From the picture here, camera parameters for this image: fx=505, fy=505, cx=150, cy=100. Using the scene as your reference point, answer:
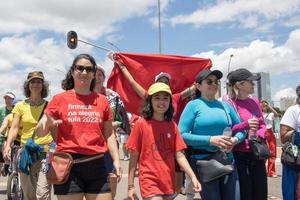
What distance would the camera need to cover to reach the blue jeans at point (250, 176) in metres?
5.23

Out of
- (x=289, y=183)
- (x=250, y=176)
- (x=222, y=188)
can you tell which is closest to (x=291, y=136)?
(x=289, y=183)

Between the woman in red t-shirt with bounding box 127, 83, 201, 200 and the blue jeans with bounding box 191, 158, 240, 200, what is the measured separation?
348mm

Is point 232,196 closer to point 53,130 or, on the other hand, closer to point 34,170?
point 53,130

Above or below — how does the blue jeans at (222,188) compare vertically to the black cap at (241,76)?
below

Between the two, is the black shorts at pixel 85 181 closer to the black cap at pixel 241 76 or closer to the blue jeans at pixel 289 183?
the black cap at pixel 241 76

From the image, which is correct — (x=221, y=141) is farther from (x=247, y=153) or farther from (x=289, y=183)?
(x=289, y=183)

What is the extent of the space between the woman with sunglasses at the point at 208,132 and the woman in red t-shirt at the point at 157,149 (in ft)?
0.82

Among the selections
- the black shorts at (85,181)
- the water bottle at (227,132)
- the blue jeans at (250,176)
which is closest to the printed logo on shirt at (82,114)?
the black shorts at (85,181)

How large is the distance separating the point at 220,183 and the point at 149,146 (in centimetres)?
88

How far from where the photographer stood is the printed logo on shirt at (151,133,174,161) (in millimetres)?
4461

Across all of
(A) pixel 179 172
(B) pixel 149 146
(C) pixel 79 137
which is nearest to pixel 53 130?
(C) pixel 79 137

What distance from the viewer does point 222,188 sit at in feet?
15.9

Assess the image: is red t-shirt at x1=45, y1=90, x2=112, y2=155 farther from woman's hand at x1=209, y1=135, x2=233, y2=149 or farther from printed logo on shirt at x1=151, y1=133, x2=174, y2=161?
woman's hand at x1=209, y1=135, x2=233, y2=149

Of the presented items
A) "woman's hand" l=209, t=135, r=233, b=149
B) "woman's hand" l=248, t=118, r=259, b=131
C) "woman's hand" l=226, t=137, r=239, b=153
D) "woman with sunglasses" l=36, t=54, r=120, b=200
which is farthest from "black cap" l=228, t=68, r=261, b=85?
"woman with sunglasses" l=36, t=54, r=120, b=200
